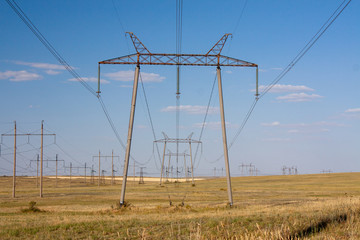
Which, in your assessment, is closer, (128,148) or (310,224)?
(310,224)

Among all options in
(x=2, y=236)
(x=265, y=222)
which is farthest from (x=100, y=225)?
(x=265, y=222)

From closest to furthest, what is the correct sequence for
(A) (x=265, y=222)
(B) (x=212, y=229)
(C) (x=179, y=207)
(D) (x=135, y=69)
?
1. (B) (x=212, y=229)
2. (A) (x=265, y=222)
3. (C) (x=179, y=207)
4. (D) (x=135, y=69)

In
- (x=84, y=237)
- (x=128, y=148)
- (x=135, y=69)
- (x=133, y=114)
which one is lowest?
(x=84, y=237)

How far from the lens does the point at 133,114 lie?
3722 centimetres

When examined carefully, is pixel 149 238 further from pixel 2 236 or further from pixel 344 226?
pixel 344 226

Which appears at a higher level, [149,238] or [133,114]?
[133,114]

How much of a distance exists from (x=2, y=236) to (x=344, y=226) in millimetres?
15553

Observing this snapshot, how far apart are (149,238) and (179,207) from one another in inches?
665

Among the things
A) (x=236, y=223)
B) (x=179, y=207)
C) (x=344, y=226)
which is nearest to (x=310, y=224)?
(x=344, y=226)

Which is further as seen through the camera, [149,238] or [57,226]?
[57,226]

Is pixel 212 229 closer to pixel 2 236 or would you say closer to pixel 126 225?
pixel 126 225

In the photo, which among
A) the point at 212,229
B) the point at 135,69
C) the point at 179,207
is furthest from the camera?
the point at 135,69

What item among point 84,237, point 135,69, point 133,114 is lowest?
point 84,237

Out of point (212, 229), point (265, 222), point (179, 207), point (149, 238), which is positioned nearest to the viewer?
point (149, 238)
